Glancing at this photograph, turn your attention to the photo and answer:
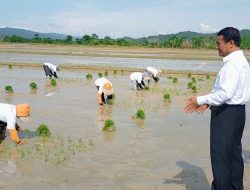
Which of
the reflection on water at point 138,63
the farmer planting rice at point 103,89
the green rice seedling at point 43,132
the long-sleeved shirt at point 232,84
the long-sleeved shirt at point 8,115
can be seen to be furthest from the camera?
the reflection on water at point 138,63

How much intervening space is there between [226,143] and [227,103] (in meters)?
0.43

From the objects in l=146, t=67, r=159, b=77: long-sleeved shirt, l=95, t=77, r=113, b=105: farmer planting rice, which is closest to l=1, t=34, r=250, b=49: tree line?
l=146, t=67, r=159, b=77: long-sleeved shirt

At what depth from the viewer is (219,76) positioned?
460cm

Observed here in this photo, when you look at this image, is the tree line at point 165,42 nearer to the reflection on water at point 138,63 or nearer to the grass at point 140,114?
the reflection on water at point 138,63

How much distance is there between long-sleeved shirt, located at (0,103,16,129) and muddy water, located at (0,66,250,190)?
18.4 inches

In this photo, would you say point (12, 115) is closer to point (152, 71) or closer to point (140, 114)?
point (140, 114)

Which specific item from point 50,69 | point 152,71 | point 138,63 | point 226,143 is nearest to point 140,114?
point 226,143

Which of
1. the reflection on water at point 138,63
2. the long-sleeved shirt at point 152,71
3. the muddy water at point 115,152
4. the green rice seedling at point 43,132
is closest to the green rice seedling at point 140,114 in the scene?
the muddy water at point 115,152

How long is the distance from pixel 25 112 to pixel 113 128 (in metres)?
2.37

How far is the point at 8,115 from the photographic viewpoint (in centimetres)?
787

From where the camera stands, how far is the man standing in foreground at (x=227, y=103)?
4.50 m

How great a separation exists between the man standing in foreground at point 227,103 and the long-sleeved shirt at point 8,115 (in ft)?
13.6

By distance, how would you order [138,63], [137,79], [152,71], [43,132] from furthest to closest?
[138,63] → [152,71] → [137,79] → [43,132]

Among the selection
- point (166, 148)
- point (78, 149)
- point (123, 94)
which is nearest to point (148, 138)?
point (166, 148)
